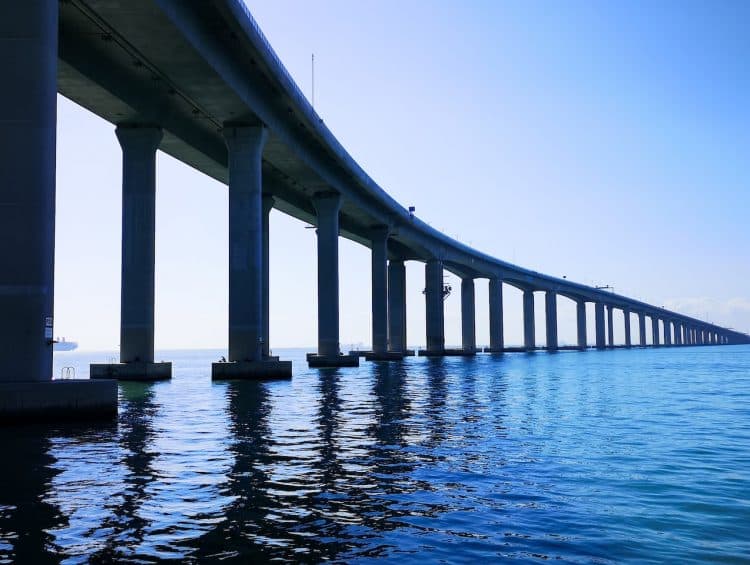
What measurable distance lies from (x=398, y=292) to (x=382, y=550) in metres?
109

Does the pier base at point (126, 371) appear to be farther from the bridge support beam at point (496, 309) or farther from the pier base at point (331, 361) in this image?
the bridge support beam at point (496, 309)

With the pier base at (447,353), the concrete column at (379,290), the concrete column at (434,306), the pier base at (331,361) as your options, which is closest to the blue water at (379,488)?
the pier base at (331,361)

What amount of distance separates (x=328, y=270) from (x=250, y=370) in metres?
23.9

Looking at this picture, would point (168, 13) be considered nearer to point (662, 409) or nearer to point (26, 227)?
point (26, 227)

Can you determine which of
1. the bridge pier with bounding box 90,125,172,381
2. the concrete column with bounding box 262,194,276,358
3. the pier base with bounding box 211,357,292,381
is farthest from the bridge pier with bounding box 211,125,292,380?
the concrete column with bounding box 262,194,276,358

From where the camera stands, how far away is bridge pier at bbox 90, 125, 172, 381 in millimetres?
50156

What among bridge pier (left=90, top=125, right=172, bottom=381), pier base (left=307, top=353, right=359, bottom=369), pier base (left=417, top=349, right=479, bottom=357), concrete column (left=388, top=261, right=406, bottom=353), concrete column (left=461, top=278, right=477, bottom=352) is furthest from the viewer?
concrete column (left=461, top=278, right=477, bottom=352)

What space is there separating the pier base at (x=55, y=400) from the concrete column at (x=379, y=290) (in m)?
67.2

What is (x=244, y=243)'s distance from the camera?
165 ft

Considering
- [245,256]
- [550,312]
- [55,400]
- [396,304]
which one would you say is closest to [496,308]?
[396,304]

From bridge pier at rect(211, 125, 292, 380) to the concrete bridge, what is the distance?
0.09 meters

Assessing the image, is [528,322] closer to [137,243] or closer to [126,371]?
[137,243]

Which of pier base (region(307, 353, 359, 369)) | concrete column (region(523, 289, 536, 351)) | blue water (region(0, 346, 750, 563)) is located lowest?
blue water (region(0, 346, 750, 563))

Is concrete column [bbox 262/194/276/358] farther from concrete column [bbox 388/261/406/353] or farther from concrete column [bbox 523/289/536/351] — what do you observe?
concrete column [bbox 523/289/536/351]
